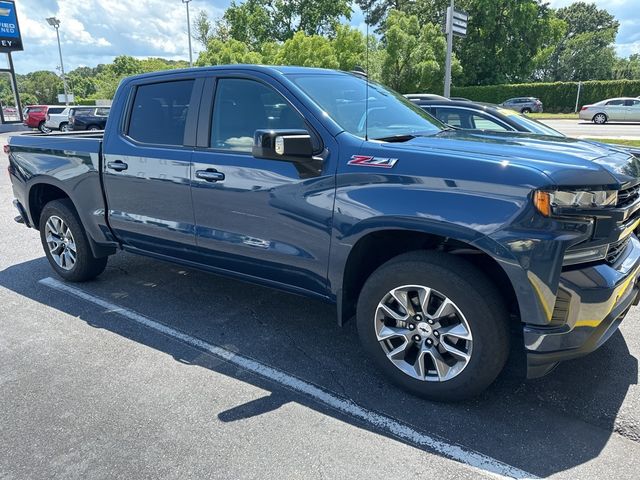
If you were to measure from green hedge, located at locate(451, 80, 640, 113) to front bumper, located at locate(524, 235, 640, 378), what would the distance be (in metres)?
40.7

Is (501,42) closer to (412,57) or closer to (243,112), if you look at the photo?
(412,57)

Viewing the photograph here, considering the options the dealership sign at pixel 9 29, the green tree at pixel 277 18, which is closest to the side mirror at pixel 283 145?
the dealership sign at pixel 9 29

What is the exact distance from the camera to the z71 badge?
2812 mm

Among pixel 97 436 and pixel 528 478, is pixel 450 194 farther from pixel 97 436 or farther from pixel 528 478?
pixel 97 436

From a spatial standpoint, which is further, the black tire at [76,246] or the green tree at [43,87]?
the green tree at [43,87]

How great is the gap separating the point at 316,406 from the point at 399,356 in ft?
1.90

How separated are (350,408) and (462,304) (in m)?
→ 0.90

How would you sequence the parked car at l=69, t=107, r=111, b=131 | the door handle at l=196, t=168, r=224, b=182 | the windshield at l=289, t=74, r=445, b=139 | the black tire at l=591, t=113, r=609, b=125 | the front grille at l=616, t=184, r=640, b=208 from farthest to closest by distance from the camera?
the black tire at l=591, t=113, r=609, b=125 → the parked car at l=69, t=107, r=111, b=131 → the door handle at l=196, t=168, r=224, b=182 → the windshield at l=289, t=74, r=445, b=139 → the front grille at l=616, t=184, r=640, b=208

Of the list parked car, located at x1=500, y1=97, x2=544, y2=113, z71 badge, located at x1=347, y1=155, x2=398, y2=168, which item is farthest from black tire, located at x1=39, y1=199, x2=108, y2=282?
parked car, located at x1=500, y1=97, x2=544, y2=113

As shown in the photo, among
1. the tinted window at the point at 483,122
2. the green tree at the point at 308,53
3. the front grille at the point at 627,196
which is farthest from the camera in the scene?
the green tree at the point at 308,53

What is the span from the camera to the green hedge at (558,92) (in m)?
36.7

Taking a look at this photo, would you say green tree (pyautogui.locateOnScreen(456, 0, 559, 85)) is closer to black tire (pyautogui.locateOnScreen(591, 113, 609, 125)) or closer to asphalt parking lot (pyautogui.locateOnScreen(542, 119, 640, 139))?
asphalt parking lot (pyautogui.locateOnScreen(542, 119, 640, 139))

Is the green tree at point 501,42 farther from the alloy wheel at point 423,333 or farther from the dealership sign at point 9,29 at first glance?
the alloy wheel at point 423,333

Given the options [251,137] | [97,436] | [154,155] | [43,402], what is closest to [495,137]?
[251,137]
